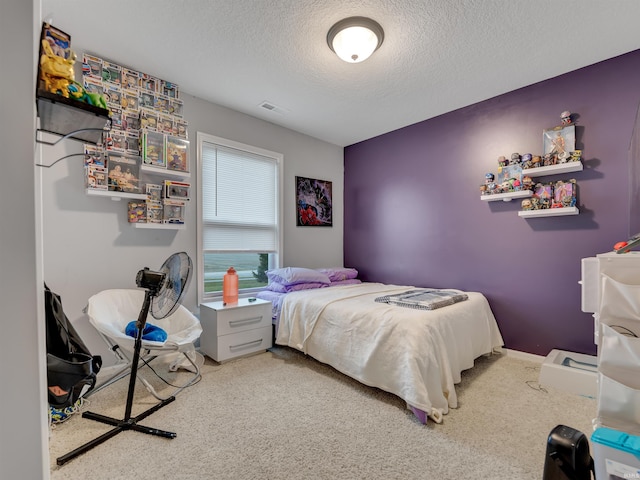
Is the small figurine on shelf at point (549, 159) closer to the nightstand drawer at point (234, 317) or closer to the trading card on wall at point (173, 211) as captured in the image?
the nightstand drawer at point (234, 317)

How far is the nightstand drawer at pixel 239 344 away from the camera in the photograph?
2635 mm

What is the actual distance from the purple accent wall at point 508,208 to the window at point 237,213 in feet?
4.58

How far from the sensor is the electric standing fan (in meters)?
1.66

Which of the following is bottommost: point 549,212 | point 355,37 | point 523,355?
point 523,355

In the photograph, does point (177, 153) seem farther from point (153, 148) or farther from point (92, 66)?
point (92, 66)

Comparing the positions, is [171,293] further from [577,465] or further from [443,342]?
[577,465]

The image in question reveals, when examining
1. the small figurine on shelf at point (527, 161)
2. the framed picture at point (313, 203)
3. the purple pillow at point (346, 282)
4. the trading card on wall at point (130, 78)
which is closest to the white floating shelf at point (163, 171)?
the trading card on wall at point (130, 78)

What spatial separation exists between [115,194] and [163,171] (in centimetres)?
42

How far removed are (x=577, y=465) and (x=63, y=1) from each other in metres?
3.29

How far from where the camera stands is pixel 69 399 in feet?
3.69

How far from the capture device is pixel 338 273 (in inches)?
151

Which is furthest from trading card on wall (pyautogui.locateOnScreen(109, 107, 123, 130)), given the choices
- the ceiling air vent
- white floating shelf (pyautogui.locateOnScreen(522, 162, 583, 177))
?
white floating shelf (pyautogui.locateOnScreen(522, 162, 583, 177))

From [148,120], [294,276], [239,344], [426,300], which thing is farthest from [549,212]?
[148,120]

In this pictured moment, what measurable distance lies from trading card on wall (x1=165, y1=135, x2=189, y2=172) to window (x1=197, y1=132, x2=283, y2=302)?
0.24 m
